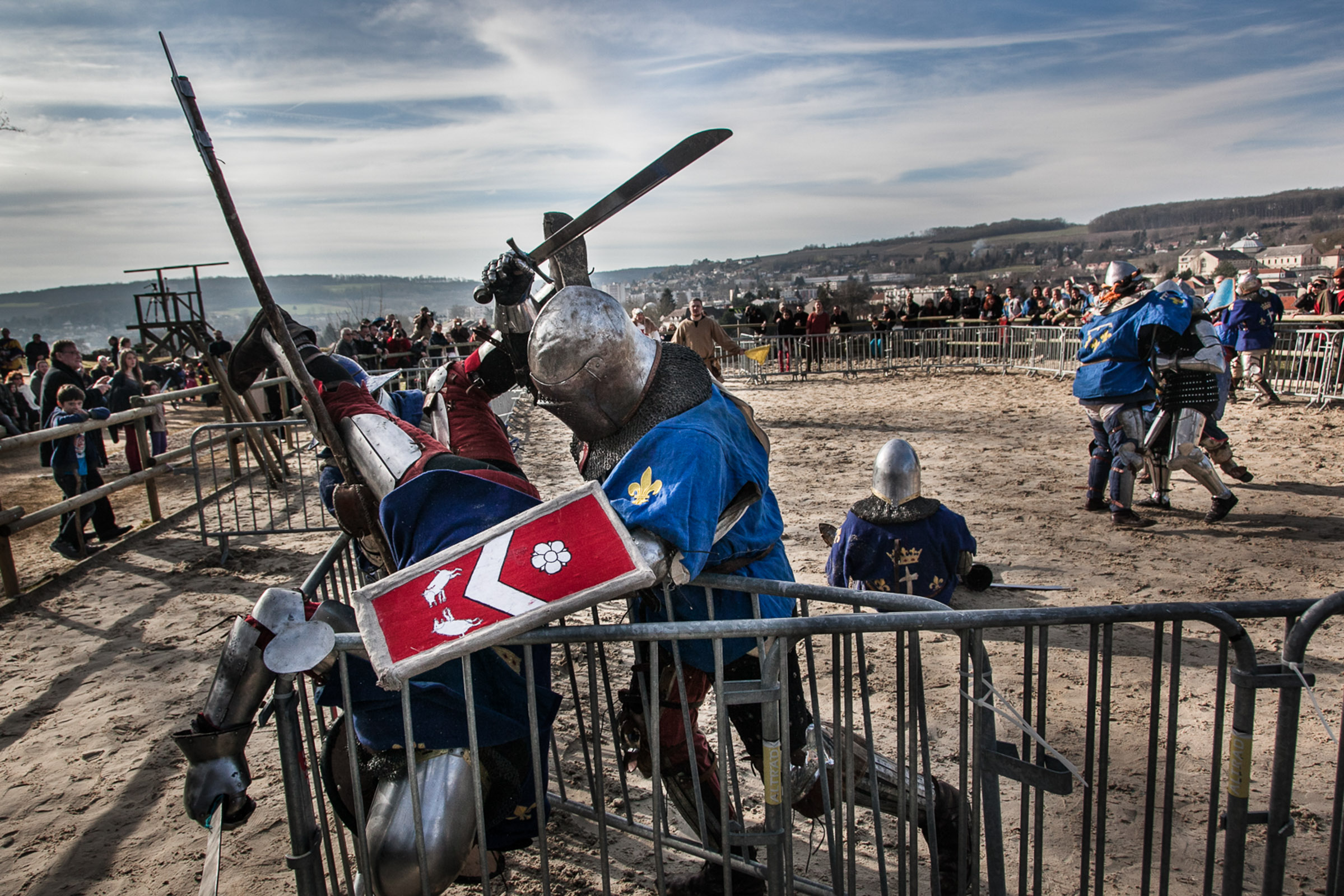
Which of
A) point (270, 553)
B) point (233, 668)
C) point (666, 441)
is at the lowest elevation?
point (270, 553)

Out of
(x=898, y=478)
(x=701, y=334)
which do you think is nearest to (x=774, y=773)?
(x=898, y=478)

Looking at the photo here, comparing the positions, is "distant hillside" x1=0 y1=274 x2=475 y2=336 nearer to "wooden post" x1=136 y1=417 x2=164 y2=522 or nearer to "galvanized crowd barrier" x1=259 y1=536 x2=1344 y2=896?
"wooden post" x1=136 y1=417 x2=164 y2=522

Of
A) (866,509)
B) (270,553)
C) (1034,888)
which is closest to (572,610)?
(1034,888)

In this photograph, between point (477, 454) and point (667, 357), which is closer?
point (667, 357)

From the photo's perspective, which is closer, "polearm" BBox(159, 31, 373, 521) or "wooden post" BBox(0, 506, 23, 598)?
"polearm" BBox(159, 31, 373, 521)

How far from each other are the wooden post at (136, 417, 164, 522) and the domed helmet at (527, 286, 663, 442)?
6.88 metres

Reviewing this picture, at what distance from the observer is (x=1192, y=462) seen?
6055 mm

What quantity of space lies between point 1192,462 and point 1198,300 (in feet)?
5.27

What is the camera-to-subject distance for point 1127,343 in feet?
19.0

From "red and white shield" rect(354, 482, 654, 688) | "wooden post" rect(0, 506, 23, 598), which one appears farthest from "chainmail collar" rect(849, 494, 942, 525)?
"wooden post" rect(0, 506, 23, 598)

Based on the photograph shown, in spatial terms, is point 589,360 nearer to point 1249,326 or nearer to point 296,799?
point 296,799

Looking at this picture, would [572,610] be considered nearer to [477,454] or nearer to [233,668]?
[233,668]

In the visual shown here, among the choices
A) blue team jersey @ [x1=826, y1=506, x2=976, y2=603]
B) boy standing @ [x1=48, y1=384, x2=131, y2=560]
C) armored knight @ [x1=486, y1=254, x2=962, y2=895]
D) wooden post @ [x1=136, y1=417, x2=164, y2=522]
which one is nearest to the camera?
armored knight @ [x1=486, y1=254, x2=962, y2=895]

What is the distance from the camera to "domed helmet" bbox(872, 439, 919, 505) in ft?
13.3
